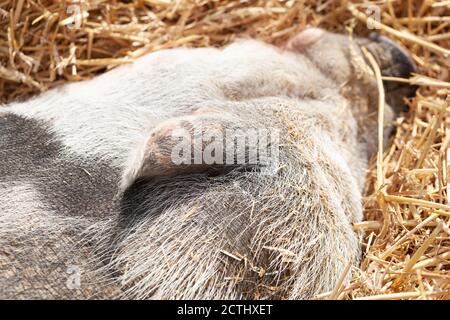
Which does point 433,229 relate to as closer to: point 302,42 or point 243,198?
point 243,198

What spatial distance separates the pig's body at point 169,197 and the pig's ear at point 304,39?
0.25m

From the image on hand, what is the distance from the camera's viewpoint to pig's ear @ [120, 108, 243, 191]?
1.92 meters

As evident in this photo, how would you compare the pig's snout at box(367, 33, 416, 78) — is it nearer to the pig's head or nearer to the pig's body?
the pig's head

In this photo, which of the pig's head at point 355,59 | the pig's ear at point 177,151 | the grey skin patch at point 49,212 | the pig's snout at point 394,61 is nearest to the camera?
the grey skin patch at point 49,212

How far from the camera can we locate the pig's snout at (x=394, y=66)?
9.07 ft

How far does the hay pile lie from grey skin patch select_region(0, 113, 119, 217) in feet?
2.02

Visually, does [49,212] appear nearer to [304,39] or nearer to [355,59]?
[304,39]

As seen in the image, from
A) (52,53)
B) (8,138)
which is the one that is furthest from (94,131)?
(52,53)

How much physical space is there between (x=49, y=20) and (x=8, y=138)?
85 cm

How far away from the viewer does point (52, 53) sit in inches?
109

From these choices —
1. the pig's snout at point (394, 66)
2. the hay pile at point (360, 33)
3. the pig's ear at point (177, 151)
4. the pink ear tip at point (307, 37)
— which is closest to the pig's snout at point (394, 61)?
the pig's snout at point (394, 66)

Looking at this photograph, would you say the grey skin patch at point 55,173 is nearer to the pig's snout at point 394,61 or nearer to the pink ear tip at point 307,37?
the pink ear tip at point 307,37

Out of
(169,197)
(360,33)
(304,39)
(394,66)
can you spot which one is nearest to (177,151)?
(169,197)
